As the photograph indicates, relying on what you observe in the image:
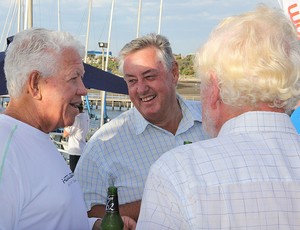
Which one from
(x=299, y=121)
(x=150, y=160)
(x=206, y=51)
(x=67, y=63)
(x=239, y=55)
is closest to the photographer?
(x=239, y=55)

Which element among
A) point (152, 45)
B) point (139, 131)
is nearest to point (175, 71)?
point (152, 45)

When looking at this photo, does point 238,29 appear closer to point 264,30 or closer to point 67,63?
point 264,30

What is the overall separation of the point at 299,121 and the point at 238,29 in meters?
2.25

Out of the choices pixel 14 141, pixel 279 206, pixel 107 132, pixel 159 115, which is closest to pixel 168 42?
pixel 159 115

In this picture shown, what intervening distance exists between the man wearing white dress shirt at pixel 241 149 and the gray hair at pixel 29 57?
81cm

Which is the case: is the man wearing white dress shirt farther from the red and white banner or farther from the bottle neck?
the red and white banner

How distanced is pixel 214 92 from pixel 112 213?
0.81 meters

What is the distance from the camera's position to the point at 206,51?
1580 mm

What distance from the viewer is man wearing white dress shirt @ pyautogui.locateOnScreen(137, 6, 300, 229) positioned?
1399 mm

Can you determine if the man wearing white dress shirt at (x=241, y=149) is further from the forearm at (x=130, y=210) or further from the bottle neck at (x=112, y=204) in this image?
the forearm at (x=130, y=210)

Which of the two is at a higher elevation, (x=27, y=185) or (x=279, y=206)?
(x=279, y=206)

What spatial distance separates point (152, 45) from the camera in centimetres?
325

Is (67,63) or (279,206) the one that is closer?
(279,206)

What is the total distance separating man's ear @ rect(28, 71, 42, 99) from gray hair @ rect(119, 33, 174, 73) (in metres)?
1.15
